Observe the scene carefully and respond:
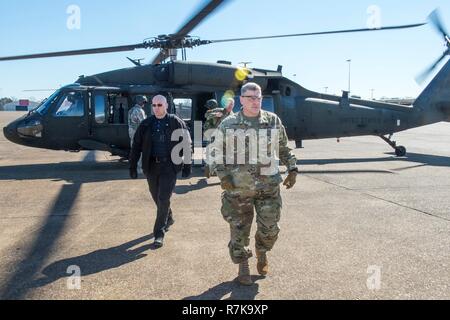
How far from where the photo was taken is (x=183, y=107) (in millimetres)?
12305

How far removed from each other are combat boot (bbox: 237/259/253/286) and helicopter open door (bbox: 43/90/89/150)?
8239 millimetres

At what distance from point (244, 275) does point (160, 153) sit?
6.00 ft

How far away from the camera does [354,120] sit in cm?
1354

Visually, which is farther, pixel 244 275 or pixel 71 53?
pixel 71 53

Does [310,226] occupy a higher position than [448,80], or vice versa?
[448,80]

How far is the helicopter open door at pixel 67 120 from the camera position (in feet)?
35.0

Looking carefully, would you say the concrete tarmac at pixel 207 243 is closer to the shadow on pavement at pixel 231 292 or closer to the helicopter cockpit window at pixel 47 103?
the shadow on pavement at pixel 231 292

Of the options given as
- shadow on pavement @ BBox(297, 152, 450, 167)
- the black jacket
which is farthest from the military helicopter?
the black jacket

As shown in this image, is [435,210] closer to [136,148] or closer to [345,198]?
[345,198]

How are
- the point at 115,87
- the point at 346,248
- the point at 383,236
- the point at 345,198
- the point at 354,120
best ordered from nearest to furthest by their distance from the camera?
the point at 346,248, the point at 383,236, the point at 345,198, the point at 115,87, the point at 354,120

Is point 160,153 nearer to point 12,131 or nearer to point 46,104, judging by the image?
point 46,104

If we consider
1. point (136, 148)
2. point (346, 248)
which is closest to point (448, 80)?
point (346, 248)

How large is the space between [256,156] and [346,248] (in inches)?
66.9

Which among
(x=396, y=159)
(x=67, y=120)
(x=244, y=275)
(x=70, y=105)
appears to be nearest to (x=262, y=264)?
(x=244, y=275)
